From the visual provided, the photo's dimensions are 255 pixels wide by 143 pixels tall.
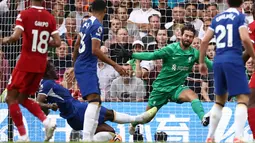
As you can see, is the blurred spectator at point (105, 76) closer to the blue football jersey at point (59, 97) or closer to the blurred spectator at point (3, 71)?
the blurred spectator at point (3, 71)

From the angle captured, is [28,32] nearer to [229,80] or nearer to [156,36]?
[229,80]

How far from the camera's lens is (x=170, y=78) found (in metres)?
16.5

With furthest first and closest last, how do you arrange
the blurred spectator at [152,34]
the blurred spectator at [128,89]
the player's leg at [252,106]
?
the blurred spectator at [152,34] < the blurred spectator at [128,89] < the player's leg at [252,106]

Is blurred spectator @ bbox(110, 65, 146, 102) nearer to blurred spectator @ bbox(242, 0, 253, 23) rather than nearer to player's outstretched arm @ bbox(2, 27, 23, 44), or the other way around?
blurred spectator @ bbox(242, 0, 253, 23)

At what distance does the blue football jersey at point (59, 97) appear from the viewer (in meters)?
15.5

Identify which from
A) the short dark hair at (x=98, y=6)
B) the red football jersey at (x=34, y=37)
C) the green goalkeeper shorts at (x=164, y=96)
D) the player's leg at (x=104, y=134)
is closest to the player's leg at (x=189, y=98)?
the green goalkeeper shorts at (x=164, y=96)

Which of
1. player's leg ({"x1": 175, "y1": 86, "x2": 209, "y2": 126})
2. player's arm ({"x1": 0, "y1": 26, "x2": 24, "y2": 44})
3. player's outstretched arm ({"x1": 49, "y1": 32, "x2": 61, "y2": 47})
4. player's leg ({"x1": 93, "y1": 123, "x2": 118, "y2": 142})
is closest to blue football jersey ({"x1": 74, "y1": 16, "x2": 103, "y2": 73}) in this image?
player's outstretched arm ({"x1": 49, "y1": 32, "x2": 61, "y2": 47})

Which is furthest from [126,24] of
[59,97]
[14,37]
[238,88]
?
[238,88]

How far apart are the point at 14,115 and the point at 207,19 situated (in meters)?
7.04

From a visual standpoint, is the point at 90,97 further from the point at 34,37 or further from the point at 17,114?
the point at 34,37

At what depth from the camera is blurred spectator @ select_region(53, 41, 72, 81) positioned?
61.4 ft

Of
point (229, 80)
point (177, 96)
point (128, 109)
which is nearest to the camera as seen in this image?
point (229, 80)

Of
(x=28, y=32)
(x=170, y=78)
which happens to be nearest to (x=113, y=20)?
(x=170, y=78)

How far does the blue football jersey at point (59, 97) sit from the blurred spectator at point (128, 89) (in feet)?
8.97
